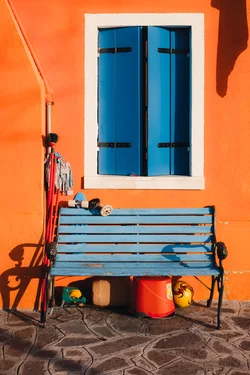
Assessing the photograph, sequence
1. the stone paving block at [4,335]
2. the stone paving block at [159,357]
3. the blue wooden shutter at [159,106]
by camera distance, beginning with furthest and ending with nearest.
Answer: the blue wooden shutter at [159,106], the stone paving block at [4,335], the stone paving block at [159,357]

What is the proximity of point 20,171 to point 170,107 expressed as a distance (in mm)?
1949

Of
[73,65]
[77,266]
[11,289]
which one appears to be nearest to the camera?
[77,266]

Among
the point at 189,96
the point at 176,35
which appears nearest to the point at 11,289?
the point at 189,96

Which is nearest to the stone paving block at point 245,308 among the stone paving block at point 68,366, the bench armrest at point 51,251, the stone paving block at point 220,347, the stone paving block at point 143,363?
the stone paving block at point 220,347

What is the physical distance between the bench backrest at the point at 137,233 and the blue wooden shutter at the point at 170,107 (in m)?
0.67

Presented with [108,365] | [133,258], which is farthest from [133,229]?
[108,365]

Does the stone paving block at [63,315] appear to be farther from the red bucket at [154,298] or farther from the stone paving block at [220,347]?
the stone paving block at [220,347]

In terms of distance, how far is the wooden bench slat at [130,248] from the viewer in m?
4.92

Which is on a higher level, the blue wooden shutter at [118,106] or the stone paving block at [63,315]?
the blue wooden shutter at [118,106]

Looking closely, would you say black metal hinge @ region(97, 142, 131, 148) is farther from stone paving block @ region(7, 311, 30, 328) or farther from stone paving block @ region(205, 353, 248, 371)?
stone paving block @ region(205, 353, 248, 371)

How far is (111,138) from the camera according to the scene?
554 cm

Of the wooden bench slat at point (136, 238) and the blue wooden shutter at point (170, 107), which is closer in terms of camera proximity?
the wooden bench slat at point (136, 238)

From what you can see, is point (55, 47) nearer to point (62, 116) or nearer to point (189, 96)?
point (62, 116)

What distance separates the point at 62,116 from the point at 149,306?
243cm
